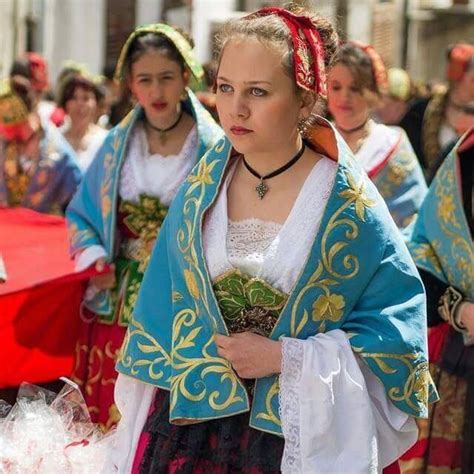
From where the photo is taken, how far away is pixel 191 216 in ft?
10.5

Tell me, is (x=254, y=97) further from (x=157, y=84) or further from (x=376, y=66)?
(x=376, y=66)

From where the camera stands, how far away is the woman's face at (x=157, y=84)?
4949 mm

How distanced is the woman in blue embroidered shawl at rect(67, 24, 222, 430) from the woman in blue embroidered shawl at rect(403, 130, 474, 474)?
93cm

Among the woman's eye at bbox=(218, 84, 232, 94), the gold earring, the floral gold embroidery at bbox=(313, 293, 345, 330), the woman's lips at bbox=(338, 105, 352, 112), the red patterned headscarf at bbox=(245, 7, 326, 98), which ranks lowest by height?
the floral gold embroidery at bbox=(313, 293, 345, 330)

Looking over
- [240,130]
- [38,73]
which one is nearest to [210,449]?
[240,130]

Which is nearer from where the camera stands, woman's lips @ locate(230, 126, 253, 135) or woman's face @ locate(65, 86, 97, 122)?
woman's lips @ locate(230, 126, 253, 135)

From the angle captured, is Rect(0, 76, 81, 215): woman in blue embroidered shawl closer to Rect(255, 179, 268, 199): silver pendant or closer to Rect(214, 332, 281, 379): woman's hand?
Rect(255, 179, 268, 199): silver pendant

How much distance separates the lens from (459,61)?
7.73 metres

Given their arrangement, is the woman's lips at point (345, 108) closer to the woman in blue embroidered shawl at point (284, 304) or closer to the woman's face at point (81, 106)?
the woman in blue embroidered shawl at point (284, 304)

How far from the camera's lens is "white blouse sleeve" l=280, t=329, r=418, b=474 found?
9.77 ft

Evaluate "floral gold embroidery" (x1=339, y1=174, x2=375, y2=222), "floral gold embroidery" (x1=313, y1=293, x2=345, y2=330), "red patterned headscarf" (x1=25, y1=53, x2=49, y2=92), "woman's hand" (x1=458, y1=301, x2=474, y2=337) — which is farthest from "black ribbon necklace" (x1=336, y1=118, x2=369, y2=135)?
"red patterned headscarf" (x1=25, y1=53, x2=49, y2=92)

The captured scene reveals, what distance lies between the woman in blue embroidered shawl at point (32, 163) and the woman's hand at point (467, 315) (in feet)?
10.2

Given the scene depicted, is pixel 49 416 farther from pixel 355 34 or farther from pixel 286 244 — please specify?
pixel 355 34

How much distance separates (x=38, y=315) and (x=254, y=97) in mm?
2348
